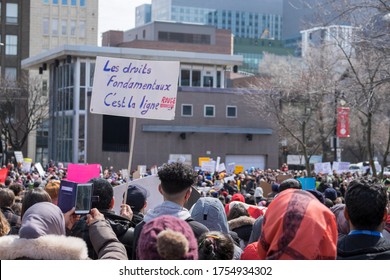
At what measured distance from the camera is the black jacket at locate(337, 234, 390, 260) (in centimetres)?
440

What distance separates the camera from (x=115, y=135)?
56.7 m

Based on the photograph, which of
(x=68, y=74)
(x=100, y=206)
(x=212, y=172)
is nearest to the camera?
(x=100, y=206)

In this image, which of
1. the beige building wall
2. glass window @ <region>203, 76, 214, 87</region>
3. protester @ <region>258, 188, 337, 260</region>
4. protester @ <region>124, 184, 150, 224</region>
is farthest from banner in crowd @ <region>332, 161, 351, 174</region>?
the beige building wall

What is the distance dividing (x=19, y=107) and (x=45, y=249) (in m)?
70.3

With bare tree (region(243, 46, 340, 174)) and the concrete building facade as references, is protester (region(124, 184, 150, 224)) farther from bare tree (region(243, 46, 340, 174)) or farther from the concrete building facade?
the concrete building facade

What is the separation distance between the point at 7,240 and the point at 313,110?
40458mm

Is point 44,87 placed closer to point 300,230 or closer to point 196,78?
point 196,78

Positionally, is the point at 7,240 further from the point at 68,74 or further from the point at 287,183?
the point at 68,74

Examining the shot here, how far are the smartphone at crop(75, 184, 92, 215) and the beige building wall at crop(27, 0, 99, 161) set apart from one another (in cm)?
8478

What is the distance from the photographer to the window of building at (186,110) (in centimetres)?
5791

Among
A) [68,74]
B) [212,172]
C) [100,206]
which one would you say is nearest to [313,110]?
[212,172]

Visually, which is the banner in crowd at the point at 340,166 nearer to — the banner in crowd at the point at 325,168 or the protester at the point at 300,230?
the banner in crowd at the point at 325,168

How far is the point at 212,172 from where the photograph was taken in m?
33.8

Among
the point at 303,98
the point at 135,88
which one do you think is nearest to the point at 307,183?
the point at 135,88
